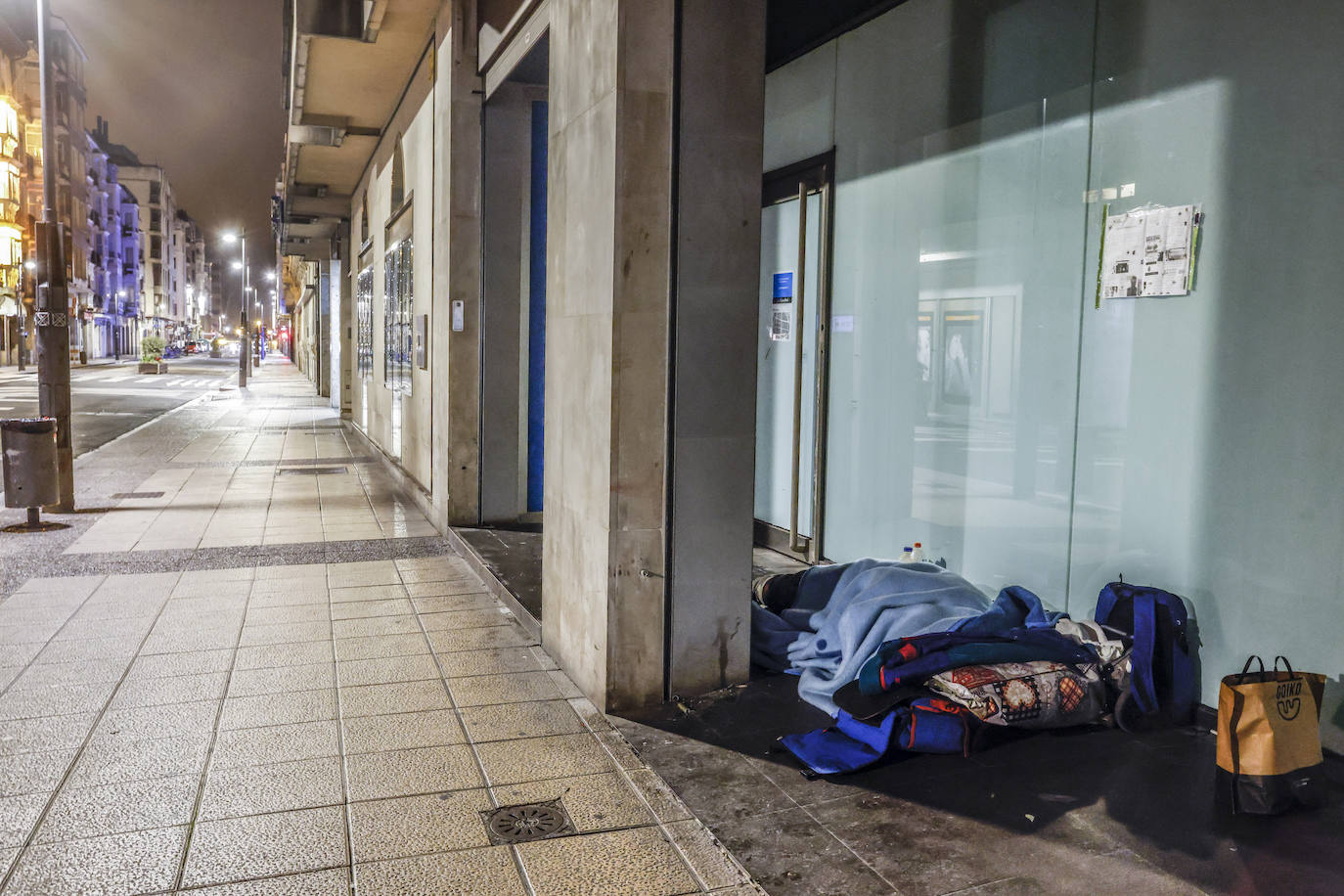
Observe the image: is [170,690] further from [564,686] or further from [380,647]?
[564,686]

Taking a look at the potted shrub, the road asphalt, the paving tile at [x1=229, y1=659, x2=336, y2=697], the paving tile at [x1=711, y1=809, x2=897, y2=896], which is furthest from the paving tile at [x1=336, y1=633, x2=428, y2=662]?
the potted shrub

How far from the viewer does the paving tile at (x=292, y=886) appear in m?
3.01

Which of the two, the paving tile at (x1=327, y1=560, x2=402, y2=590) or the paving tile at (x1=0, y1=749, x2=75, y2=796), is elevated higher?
the paving tile at (x1=0, y1=749, x2=75, y2=796)

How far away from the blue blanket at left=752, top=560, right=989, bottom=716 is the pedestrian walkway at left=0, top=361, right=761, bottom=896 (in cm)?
102

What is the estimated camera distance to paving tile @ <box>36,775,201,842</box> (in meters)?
3.40

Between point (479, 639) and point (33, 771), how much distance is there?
230cm

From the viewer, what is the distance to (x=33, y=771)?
151 inches

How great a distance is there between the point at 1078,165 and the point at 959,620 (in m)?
2.27

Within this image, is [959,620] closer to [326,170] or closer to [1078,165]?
[1078,165]

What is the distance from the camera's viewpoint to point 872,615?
4.82 metres

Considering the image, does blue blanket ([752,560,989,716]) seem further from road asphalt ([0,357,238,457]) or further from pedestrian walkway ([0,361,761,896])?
road asphalt ([0,357,238,457])

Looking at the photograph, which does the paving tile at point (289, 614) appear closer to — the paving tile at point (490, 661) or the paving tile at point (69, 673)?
the paving tile at point (69, 673)

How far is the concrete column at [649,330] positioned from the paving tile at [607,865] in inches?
47.9

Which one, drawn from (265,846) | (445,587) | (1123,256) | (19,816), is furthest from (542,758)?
(1123,256)
